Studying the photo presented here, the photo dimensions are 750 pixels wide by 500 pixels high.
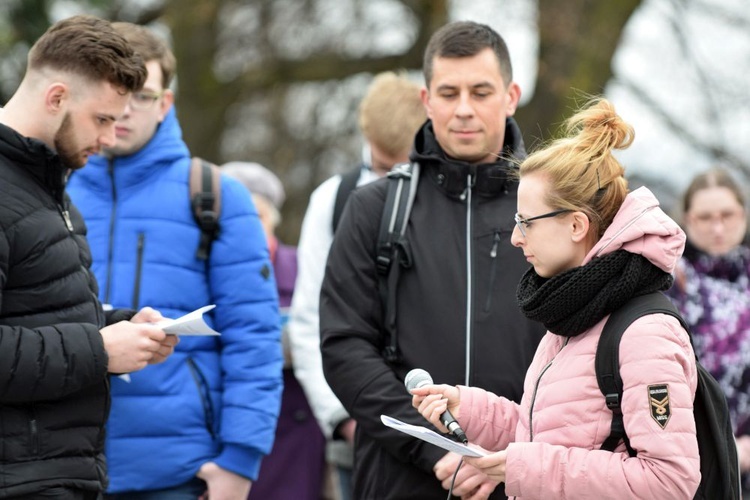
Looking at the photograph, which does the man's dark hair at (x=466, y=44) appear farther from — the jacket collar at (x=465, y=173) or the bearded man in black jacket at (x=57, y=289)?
the bearded man in black jacket at (x=57, y=289)

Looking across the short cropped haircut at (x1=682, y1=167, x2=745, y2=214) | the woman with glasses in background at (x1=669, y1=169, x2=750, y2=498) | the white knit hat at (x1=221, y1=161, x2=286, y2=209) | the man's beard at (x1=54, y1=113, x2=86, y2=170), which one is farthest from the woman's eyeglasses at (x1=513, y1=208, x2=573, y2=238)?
the white knit hat at (x1=221, y1=161, x2=286, y2=209)

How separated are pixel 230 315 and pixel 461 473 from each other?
48.9 inches

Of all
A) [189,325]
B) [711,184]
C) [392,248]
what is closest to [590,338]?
[392,248]

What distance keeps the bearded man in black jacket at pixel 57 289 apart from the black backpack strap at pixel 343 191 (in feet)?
5.32

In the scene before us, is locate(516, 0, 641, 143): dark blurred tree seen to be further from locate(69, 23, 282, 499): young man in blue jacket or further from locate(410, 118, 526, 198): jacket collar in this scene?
locate(410, 118, 526, 198): jacket collar

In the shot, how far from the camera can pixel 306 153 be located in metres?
18.1

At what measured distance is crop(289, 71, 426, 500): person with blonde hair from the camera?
5402 mm

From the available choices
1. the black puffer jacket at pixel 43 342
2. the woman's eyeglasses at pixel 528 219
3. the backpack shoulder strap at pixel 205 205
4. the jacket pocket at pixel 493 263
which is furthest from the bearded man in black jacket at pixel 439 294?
the black puffer jacket at pixel 43 342

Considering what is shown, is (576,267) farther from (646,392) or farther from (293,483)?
(293,483)

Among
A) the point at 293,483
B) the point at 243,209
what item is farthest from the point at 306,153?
the point at 243,209

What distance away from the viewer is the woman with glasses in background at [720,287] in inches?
219

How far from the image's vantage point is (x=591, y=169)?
329cm

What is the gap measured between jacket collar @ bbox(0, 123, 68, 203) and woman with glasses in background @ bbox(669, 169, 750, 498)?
10.3ft

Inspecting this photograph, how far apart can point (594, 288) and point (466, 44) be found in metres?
1.49
